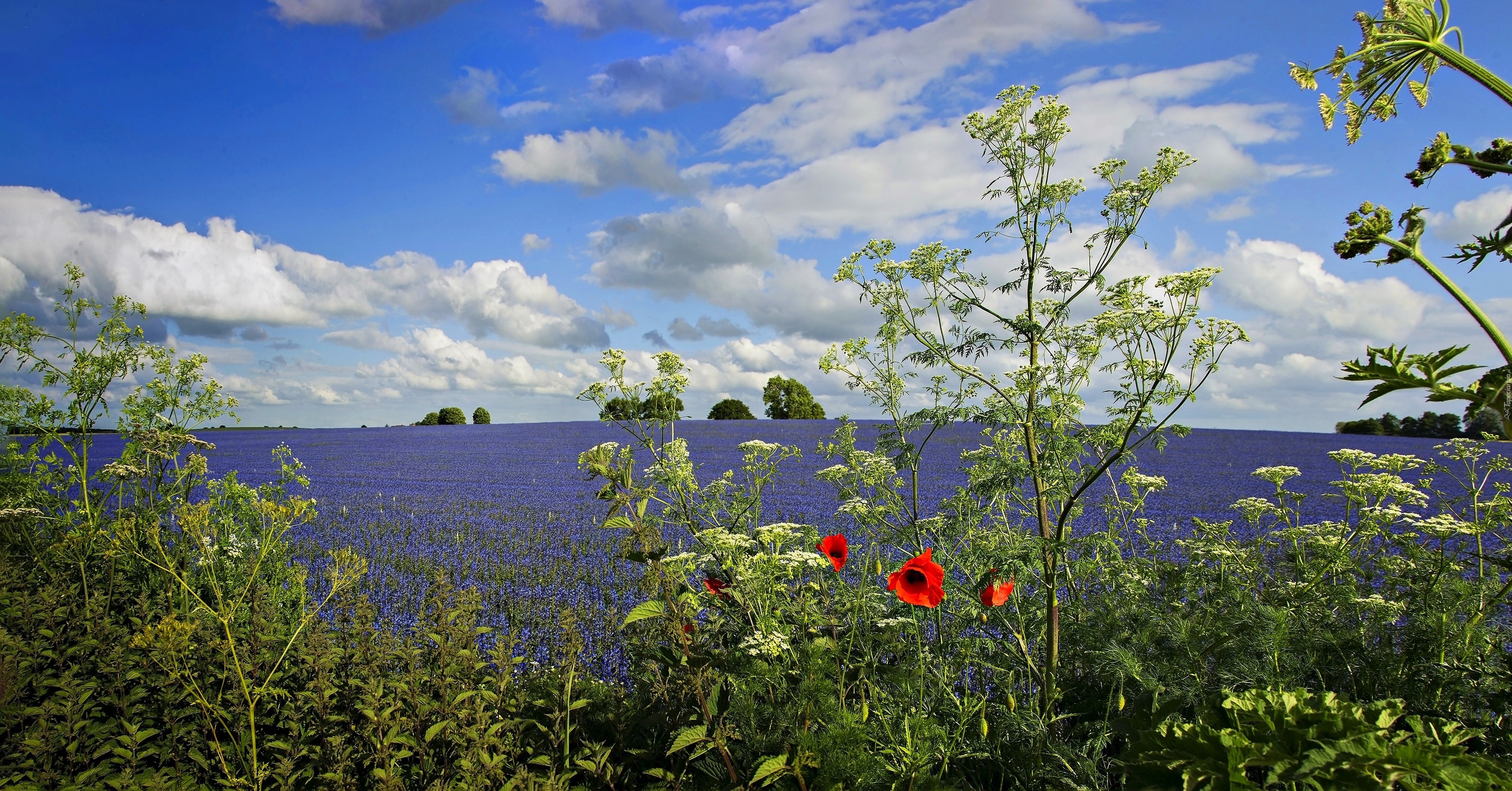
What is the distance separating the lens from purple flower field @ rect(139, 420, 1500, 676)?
19.1ft

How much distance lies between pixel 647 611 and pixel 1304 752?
64.8 inches

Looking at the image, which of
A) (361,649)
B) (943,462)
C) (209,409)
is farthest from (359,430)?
(361,649)

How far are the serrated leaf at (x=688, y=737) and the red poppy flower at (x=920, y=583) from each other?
0.75m

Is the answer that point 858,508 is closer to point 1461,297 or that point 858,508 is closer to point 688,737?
point 688,737

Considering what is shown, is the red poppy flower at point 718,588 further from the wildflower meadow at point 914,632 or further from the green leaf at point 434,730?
the green leaf at point 434,730

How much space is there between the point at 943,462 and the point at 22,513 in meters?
16.8

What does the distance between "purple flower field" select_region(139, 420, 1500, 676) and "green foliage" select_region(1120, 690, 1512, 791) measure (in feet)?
6.72

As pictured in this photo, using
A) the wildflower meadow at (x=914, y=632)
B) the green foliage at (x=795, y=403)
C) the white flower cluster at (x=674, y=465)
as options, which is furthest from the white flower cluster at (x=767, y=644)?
the green foliage at (x=795, y=403)

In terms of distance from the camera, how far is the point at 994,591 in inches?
102

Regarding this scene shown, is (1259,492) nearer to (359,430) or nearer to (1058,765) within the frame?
(1058,765)

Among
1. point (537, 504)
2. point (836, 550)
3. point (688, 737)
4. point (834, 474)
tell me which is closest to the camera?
point (688, 737)

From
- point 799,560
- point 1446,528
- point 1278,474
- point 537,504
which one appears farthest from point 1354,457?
point 537,504

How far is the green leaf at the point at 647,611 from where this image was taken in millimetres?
2186

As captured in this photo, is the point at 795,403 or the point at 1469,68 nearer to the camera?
the point at 1469,68
